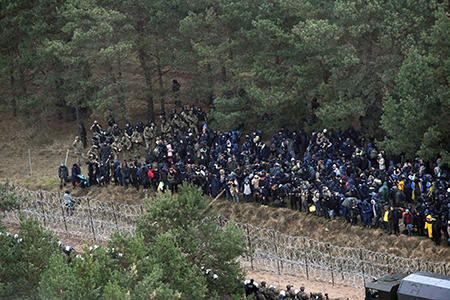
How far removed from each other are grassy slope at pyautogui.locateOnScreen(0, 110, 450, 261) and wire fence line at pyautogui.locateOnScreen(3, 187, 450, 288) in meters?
0.68

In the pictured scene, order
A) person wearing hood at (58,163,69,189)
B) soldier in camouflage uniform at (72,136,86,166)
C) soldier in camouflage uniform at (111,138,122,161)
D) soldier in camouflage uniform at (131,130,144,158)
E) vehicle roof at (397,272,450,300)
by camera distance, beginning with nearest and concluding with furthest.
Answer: vehicle roof at (397,272,450,300), person wearing hood at (58,163,69,189), soldier in camouflage uniform at (111,138,122,161), soldier in camouflage uniform at (131,130,144,158), soldier in camouflage uniform at (72,136,86,166)

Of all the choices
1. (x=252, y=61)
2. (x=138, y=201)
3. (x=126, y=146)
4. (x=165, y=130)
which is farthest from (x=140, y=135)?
(x=252, y=61)

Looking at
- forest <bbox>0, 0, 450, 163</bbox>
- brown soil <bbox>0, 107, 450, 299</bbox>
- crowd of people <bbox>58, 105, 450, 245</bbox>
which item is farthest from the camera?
forest <bbox>0, 0, 450, 163</bbox>

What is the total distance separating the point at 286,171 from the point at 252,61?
804 cm

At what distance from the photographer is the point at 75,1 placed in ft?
117

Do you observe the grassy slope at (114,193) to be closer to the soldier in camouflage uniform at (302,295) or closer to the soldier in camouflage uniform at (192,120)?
the soldier in camouflage uniform at (192,120)

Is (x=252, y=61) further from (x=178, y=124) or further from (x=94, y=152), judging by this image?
(x=94, y=152)

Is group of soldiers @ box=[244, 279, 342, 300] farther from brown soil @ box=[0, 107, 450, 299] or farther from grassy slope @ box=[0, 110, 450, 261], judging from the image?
grassy slope @ box=[0, 110, 450, 261]

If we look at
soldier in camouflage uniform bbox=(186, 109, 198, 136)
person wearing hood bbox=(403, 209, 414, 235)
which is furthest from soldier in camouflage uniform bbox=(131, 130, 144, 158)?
person wearing hood bbox=(403, 209, 414, 235)

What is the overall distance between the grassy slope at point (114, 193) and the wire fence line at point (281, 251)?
26.9 inches

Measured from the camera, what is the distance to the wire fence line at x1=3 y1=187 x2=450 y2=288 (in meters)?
21.5

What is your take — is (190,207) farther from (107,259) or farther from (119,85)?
(119,85)

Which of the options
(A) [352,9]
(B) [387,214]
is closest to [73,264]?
(B) [387,214]

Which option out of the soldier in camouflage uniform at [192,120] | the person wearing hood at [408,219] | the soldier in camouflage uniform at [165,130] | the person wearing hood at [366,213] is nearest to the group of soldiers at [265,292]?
the person wearing hood at [408,219]
